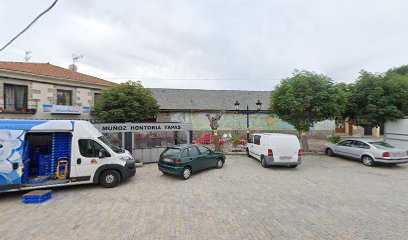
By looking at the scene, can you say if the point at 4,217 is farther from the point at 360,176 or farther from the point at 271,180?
the point at 360,176

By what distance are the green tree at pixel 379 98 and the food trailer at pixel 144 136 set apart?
12.3 meters

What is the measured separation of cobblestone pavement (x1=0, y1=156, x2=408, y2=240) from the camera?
413cm

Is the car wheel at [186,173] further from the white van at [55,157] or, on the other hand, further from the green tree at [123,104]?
the green tree at [123,104]

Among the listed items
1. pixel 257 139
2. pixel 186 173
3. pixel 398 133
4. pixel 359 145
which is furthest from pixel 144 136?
pixel 398 133

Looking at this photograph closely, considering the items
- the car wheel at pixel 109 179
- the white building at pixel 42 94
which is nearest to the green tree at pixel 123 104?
the white building at pixel 42 94

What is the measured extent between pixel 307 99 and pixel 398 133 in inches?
294

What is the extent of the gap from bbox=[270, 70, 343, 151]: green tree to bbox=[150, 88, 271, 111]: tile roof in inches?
373

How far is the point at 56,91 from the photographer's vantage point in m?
14.0

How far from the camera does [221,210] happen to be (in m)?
5.21

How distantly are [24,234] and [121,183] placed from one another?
3.64 meters

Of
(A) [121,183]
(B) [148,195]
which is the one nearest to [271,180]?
(B) [148,195]

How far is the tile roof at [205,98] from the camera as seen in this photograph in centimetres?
2205

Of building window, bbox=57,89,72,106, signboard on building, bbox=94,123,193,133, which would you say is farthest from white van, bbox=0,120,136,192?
building window, bbox=57,89,72,106

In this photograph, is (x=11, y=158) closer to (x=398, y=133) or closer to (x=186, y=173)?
(x=186, y=173)
